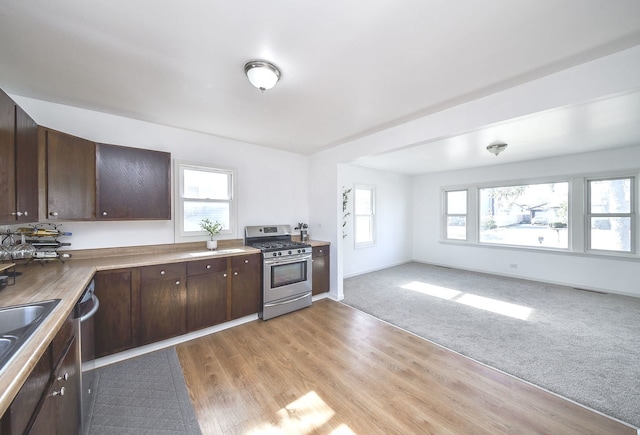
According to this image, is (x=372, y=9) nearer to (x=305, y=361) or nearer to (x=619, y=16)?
(x=619, y=16)

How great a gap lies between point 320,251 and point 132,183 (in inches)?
105

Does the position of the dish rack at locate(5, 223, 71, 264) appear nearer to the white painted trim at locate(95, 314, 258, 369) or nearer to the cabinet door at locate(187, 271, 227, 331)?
the white painted trim at locate(95, 314, 258, 369)

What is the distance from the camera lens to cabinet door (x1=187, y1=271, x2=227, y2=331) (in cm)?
275

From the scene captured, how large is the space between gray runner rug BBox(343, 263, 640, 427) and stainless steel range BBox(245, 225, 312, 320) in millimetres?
889

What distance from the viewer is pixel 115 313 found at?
7.54 ft

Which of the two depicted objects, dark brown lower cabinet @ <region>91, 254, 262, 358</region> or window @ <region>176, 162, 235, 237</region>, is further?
window @ <region>176, 162, 235, 237</region>

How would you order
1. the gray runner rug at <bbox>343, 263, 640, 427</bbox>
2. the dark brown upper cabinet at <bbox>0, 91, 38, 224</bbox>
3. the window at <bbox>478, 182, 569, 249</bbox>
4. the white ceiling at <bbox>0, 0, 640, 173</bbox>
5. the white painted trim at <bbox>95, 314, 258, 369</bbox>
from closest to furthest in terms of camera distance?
the white ceiling at <bbox>0, 0, 640, 173</bbox>
the dark brown upper cabinet at <bbox>0, 91, 38, 224</bbox>
the gray runner rug at <bbox>343, 263, 640, 427</bbox>
the white painted trim at <bbox>95, 314, 258, 369</bbox>
the window at <bbox>478, 182, 569, 249</bbox>

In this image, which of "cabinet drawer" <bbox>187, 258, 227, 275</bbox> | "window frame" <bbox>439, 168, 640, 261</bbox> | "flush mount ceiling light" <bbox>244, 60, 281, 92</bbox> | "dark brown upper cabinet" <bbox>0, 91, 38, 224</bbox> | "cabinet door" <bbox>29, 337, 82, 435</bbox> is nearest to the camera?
"cabinet door" <bbox>29, 337, 82, 435</bbox>

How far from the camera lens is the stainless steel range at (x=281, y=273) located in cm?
328

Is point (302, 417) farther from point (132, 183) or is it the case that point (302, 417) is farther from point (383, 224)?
point (383, 224)

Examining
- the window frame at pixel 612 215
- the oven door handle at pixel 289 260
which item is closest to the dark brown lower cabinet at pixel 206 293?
the oven door handle at pixel 289 260

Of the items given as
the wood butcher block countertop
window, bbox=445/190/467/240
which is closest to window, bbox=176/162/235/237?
the wood butcher block countertop

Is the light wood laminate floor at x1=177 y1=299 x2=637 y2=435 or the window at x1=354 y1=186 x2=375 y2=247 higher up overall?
the window at x1=354 y1=186 x2=375 y2=247

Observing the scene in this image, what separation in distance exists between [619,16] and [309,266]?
3.59m
